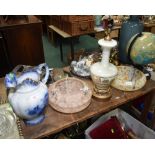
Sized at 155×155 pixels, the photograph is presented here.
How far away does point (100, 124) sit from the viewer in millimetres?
1127

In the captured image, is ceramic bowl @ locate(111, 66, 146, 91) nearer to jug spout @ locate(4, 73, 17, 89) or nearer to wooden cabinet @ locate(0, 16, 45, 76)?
jug spout @ locate(4, 73, 17, 89)

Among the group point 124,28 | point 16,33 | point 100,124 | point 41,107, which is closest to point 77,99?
point 41,107

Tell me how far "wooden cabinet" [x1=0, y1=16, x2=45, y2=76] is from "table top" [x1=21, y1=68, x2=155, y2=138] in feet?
4.07

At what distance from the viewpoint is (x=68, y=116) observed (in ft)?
2.71

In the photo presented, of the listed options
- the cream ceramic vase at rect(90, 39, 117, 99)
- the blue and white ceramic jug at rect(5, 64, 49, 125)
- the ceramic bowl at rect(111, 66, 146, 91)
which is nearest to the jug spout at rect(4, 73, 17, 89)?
the blue and white ceramic jug at rect(5, 64, 49, 125)

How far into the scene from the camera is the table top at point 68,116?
2.48ft

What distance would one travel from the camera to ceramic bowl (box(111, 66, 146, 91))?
0.99 meters

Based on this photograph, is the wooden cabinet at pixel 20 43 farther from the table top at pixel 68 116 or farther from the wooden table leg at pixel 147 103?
→ the wooden table leg at pixel 147 103

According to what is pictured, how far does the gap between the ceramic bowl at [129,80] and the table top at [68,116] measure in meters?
0.03

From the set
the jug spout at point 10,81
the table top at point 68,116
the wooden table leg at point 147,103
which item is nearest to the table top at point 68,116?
the table top at point 68,116

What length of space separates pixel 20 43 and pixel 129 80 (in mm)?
1382

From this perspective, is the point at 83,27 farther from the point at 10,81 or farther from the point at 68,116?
the point at 10,81

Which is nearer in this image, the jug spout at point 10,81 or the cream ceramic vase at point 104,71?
the jug spout at point 10,81

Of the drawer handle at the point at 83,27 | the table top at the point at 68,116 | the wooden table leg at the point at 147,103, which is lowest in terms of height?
the wooden table leg at the point at 147,103
